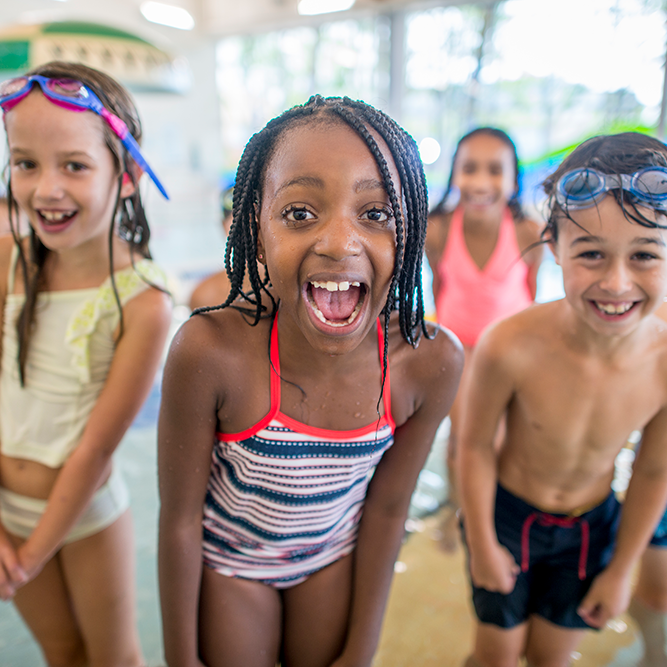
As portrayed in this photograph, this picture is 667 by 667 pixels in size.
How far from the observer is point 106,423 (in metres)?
1.17

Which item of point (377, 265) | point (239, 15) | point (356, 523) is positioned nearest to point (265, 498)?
point (356, 523)

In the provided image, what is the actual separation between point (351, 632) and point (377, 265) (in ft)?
2.60

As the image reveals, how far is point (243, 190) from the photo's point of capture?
854 mm

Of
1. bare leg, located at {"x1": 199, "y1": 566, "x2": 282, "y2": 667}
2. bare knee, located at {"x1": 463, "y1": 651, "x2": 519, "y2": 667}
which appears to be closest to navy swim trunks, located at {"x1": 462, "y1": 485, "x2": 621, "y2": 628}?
bare knee, located at {"x1": 463, "y1": 651, "x2": 519, "y2": 667}

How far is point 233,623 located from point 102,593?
0.44 metres

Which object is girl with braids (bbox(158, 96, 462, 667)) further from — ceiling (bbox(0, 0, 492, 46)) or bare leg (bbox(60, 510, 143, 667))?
ceiling (bbox(0, 0, 492, 46))

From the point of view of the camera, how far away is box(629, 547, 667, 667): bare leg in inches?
63.7

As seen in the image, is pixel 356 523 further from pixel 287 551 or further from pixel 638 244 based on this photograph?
pixel 638 244

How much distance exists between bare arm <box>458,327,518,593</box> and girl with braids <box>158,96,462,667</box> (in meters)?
0.30

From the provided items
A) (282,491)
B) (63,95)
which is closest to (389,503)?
(282,491)

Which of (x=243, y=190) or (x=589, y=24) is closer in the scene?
(x=243, y=190)

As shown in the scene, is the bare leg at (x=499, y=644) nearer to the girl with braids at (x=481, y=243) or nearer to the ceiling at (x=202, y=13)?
the girl with braids at (x=481, y=243)

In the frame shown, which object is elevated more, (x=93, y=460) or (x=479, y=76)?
(x=479, y=76)

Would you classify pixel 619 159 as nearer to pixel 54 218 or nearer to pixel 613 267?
pixel 613 267
